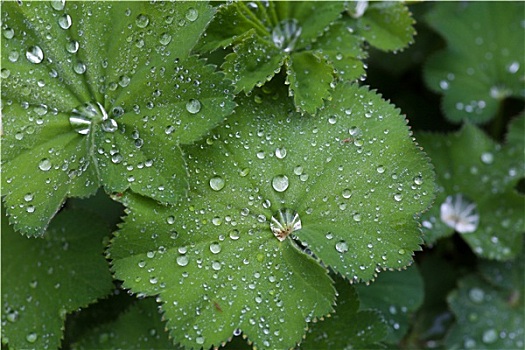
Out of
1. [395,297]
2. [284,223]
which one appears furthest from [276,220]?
[395,297]

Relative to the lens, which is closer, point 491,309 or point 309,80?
point 309,80

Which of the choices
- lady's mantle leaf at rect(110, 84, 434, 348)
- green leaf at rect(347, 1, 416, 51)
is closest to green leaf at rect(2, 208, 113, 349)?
lady's mantle leaf at rect(110, 84, 434, 348)

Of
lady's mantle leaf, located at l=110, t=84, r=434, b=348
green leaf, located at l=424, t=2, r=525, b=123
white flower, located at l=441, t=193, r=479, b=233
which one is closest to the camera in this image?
lady's mantle leaf, located at l=110, t=84, r=434, b=348

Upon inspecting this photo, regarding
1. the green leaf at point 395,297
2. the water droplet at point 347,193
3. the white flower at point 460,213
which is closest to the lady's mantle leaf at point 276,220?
the water droplet at point 347,193

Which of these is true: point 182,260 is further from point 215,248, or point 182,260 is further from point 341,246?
point 341,246

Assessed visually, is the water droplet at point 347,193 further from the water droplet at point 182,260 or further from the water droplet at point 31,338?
Answer: the water droplet at point 31,338

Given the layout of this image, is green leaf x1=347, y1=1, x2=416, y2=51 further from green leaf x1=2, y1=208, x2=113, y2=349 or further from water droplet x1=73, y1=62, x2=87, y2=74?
green leaf x1=2, y1=208, x2=113, y2=349

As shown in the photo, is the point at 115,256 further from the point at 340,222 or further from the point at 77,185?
the point at 340,222

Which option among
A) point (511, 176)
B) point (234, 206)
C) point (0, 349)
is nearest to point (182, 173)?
point (234, 206)
